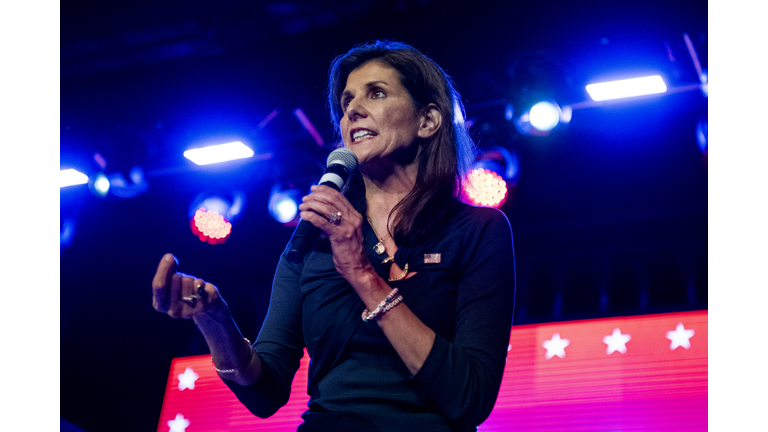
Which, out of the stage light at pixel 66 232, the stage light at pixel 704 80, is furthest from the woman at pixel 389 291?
the stage light at pixel 66 232

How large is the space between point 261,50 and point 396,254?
283 centimetres

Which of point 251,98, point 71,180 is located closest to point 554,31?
point 251,98

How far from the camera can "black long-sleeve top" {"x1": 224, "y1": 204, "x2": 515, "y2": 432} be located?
117cm

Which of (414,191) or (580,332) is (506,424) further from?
(414,191)

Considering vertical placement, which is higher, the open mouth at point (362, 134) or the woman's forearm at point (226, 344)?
the open mouth at point (362, 134)

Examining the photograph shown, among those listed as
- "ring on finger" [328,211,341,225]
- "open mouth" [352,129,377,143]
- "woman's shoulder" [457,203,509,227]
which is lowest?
"ring on finger" [328,211,341,225]

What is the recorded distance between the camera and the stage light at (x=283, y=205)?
4.57 m

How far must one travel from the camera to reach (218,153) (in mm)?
4738

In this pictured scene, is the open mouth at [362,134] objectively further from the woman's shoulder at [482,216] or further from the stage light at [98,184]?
the stage light at [98,184]

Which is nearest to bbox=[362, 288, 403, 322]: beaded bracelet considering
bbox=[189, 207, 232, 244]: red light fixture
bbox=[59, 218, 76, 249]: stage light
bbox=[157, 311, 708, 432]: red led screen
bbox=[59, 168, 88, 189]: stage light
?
bbox=[157, 311, 708, 432]: red led screen

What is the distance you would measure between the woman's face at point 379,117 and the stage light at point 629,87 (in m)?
2.56

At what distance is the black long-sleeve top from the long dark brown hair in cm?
5

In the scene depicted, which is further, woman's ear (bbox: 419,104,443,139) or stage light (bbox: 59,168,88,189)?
stage light (bbox: 59,168,88,189)

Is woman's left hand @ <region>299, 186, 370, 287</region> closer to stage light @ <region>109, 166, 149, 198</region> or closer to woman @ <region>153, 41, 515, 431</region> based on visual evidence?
woman @ <region>153, 41, 515, 431</region>
